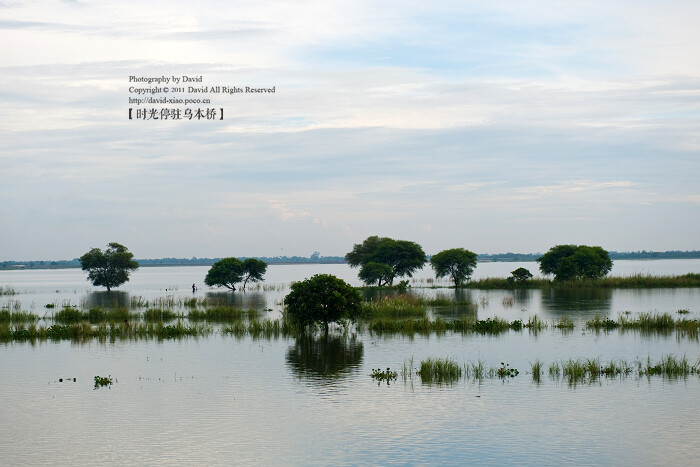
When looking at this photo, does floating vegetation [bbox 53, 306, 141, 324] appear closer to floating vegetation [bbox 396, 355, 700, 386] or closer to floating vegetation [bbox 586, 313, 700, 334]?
floating vegetation [bbox 396, 355, 700, 386]

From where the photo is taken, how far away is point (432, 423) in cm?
1972

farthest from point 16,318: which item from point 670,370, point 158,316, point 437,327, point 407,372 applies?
point 670,370

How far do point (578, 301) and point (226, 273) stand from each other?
45.8m

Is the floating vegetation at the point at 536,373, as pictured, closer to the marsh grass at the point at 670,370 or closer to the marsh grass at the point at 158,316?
the marsh grass at the point at 670,370

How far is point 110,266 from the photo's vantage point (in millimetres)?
97500

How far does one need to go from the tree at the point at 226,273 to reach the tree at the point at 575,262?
124 feet

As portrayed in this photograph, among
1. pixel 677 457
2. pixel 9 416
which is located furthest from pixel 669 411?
pixel 9 416

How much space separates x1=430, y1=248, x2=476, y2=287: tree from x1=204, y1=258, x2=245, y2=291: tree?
24.4 metres

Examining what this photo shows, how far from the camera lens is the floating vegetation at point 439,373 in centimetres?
2562

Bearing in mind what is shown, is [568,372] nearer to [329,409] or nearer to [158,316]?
[329,409]

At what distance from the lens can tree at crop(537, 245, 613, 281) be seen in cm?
8631

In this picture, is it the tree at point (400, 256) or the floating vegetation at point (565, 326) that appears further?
the tree at point (400, 256)

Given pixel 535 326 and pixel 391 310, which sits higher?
pixel 391 310

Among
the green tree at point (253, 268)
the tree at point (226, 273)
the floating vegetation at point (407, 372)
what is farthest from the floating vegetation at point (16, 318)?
the green tree at point (253, 268)
